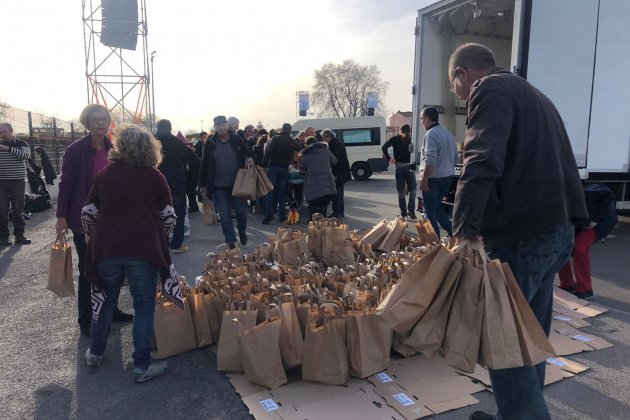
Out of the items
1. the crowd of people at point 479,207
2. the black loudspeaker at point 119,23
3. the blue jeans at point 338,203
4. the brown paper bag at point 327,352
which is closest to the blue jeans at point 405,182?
the blue jeans at point 338,203

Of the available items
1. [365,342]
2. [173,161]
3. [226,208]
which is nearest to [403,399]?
[365,342]

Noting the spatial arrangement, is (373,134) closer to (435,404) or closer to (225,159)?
(225,159)

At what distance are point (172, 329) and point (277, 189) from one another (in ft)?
19.3

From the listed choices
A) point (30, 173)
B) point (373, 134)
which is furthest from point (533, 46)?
point (373, 134)

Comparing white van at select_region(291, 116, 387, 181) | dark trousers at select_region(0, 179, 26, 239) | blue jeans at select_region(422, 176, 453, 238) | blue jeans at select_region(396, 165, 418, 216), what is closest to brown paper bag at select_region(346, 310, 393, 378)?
blue jeans at select_region(422, 176, 453, 238)

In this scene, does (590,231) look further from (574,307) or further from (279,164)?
(279,164)

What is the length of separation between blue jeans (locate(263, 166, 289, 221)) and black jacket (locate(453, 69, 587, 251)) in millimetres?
6936

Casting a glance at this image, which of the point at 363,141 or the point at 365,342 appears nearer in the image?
the point at 365,342

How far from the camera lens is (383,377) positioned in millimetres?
3035

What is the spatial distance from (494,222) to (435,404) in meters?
1.27

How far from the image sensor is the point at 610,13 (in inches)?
244

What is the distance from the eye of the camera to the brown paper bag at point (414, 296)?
207 centimetres

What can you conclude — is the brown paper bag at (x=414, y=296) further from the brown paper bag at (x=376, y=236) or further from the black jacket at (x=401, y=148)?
the black jacket at (x=401, y=148)

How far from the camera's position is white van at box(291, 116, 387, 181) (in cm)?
1953
